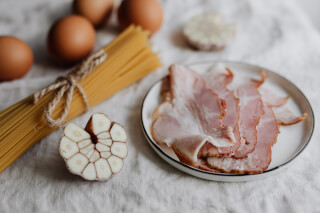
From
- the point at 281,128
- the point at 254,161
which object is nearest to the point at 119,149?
the point at 254,161

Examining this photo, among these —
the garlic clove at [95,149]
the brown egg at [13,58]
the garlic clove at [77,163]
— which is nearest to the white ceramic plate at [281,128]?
the garlic clove at [95,149]

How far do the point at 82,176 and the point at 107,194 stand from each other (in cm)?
10

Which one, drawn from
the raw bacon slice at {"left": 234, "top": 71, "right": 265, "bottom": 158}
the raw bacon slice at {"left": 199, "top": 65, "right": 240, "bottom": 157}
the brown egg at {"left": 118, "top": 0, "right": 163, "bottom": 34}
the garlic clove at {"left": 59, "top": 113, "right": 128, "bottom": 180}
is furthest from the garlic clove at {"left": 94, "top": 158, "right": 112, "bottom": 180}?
the brown egg at {"left": 118, "top": 0, "right": 163, "bottom": 34}

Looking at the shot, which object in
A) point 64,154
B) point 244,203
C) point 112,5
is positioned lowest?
point 244,203

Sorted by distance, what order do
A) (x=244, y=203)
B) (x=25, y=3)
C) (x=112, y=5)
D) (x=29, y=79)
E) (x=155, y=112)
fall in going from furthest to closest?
(x=25, y=3), (x=112, y=5), (x=29, y=79), (x=155, y=112), (x=244, y=203)

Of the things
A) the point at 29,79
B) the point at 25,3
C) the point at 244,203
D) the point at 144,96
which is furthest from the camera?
the point at 25,3

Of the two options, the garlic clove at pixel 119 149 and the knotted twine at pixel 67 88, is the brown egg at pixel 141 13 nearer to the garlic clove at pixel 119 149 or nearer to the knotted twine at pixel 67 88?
the knotted twine at pixel 67 88

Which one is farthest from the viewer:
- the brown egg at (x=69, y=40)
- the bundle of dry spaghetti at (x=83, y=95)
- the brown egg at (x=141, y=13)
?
the brown egg at (x=141, y=13)

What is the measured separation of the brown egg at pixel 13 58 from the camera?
4.55 ft

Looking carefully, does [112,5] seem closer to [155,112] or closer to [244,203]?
[155,112]

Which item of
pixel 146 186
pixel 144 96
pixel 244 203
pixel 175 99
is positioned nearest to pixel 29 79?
pixel 144 96

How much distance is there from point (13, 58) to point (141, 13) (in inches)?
24.7

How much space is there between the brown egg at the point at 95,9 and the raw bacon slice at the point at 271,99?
0.92 metres

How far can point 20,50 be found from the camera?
1421 mm
